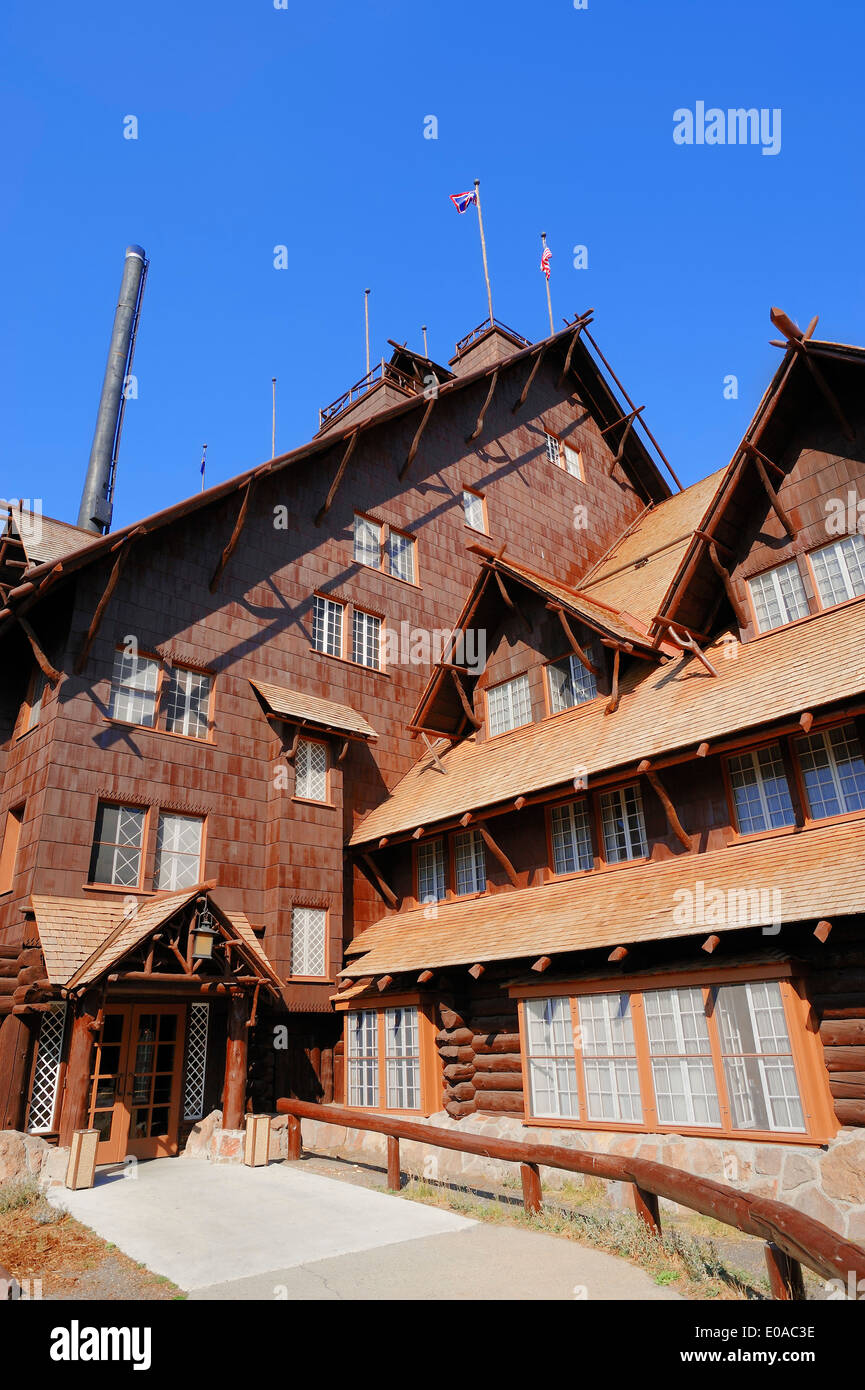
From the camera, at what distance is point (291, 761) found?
68.0ft

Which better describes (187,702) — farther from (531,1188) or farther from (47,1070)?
(531,1188)

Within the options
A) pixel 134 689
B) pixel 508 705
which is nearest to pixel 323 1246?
pixel 134 689

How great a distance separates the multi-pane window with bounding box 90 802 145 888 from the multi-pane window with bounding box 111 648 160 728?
1939 mm

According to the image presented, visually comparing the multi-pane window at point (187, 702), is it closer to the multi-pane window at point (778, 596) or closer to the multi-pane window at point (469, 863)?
the multi-pane window at point (469, 863)

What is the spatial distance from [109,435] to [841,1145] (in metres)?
32.6

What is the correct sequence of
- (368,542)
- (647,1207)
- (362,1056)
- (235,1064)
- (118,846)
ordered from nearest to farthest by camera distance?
(647,1207)
(235,1064)
(118,846)
(362,1056)
(368,542)

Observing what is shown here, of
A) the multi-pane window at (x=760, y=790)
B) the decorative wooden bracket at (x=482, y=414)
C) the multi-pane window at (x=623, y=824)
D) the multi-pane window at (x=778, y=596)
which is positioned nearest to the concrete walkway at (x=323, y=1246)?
the multi-pane window at (x=623, y=824)

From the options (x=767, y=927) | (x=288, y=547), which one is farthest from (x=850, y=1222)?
(x=288, y=547)

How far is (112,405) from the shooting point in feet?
114

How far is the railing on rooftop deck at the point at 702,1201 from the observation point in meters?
6.09

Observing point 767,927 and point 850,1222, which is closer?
point 850,1222

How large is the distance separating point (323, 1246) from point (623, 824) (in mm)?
9070
